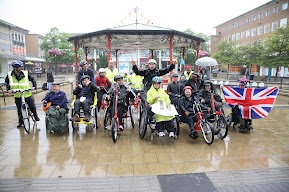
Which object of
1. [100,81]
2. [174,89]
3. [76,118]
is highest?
[100,81]

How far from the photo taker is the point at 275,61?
74.9ft

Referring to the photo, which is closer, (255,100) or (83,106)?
(83,106)

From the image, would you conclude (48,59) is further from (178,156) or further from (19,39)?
(178,156)

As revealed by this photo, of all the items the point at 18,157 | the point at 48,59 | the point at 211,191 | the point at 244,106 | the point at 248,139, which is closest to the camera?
the point at 211,191

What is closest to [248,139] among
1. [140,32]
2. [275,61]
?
[140,32]

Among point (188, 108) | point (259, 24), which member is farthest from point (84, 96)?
point (259, 24)

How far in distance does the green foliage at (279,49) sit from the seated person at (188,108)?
2034cm

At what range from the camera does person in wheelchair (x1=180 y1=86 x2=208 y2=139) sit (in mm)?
5406

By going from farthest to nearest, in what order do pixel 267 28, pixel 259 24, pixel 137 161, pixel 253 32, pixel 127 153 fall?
1. pixel 253 32
2. pixel 259 24
3. pixel 267 28
4. pixel 127 153
5. pixel 137 161

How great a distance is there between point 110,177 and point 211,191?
152 cm

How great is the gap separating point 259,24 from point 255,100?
43739 mm

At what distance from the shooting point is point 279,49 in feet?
73.7

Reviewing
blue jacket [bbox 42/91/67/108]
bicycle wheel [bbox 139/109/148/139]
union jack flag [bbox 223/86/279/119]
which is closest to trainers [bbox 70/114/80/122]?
blue jacket [bbox 42/91/67/108]

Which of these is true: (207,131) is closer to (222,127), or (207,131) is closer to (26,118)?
(222,127)
